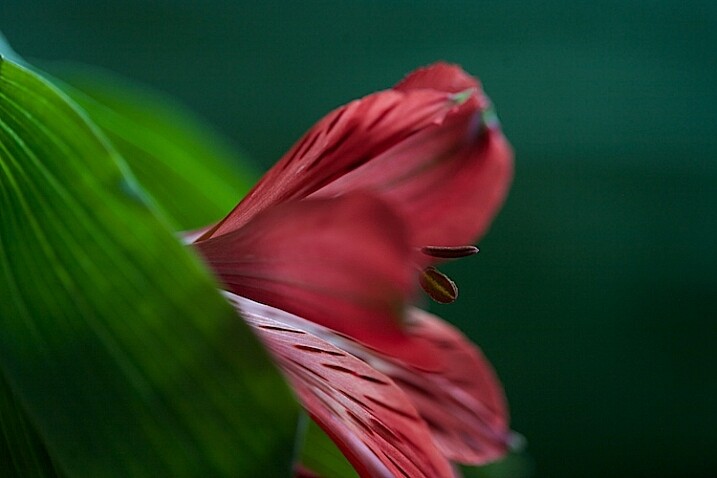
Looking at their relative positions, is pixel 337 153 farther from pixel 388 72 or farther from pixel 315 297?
pixel 388 72

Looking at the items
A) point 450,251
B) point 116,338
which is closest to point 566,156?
point 450,251

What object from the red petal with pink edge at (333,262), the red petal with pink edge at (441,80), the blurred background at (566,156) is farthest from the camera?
the blurred background at (566,156)

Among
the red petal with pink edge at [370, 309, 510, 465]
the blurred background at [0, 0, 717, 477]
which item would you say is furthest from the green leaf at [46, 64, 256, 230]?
the blurred background at [0, 0, 717, 477]

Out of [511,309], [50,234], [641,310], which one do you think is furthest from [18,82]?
[641,310]

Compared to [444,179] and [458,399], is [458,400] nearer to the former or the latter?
[458,399]

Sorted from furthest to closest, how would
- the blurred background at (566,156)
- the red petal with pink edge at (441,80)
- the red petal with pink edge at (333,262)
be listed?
the blurred background at (566,156), the red petal with pink edge at (441,80), the red petal with pink edge at (333,262)

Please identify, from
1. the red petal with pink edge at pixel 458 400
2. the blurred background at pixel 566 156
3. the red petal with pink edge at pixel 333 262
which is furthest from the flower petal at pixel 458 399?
the blurred background at pixel 566 156

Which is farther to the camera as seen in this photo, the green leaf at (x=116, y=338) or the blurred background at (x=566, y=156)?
the blurred background at (x=566, y=156)

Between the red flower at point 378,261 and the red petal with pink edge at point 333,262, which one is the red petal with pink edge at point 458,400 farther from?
the red petal with pink edge at point 333,262
